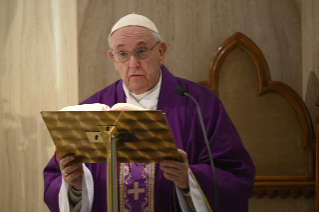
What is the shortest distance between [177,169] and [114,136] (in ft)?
1.65

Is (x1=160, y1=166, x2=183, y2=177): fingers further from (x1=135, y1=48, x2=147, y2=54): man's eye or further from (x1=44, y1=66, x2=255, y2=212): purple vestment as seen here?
(x1=135, y1=48, x2=147, y2=54): man's eye

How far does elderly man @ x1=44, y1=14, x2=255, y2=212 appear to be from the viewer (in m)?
2.57

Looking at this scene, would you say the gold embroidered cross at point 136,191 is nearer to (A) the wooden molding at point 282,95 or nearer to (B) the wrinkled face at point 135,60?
(B) the wrinkled face at point 135,60

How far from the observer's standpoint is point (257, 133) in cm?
394

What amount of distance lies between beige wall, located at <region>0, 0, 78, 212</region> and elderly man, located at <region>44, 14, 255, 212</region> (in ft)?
4.21

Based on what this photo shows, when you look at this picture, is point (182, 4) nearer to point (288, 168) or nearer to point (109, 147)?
point (288, 168)

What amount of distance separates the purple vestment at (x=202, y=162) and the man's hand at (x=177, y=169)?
143mm

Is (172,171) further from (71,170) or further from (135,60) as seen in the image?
(135,60)

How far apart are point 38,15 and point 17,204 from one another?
7.04 ft

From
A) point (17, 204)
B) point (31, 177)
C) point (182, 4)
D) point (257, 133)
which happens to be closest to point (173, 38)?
point (182, 4)

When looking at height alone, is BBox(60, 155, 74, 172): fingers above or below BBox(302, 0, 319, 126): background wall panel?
below

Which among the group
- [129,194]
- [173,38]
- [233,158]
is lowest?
[129,194]

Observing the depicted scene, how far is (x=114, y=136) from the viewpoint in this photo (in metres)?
1.91

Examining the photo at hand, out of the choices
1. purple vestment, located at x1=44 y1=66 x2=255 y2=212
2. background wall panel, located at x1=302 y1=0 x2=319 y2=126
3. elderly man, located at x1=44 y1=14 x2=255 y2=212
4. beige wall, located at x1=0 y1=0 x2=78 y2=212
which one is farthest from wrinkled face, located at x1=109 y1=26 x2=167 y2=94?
background wall panel, located at x1=302 y1=0 x2=319 y2=126
